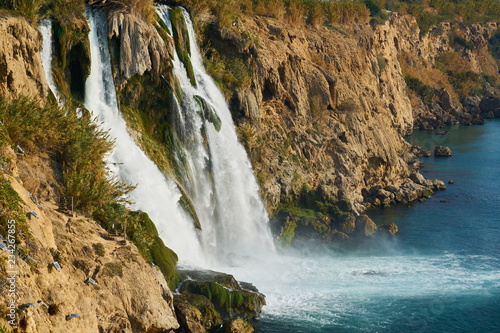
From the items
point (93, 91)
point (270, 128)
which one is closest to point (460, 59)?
point (270, 128)

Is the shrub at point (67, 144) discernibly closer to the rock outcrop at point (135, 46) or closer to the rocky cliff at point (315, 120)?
the rock outcrop at point (135, 46)

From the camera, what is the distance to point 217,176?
2961 cm

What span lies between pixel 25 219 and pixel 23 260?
3.25 feet

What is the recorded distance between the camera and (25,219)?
13500 mm

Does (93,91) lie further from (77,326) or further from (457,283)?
(457,283)

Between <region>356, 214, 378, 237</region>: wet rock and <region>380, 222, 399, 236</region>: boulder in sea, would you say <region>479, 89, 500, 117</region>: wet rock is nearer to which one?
<region>380, 222, 399, 236</region>: boulder in sea

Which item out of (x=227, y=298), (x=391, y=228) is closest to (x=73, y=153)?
(x=227, y=298)

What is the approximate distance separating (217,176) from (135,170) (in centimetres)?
671

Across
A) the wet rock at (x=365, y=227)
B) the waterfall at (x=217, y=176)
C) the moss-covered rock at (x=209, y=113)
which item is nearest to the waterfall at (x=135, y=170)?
the waterfall at (x=217, y=176)

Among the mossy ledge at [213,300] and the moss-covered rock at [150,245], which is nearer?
the moss-covered rock at [150,245]

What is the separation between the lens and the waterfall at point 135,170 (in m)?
23.2

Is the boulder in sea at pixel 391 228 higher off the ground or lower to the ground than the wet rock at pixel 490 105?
lower

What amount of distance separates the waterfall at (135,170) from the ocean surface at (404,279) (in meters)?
2.90

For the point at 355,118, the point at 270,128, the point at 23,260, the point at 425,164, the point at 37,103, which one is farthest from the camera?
the point at 425,164
